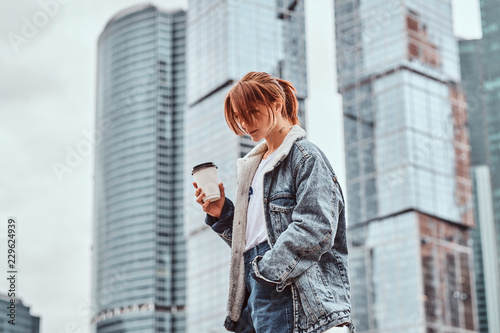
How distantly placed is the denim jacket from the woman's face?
0.40ft

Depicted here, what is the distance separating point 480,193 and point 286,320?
526 feet

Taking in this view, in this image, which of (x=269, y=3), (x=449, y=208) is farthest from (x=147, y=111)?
(x=449, y=208)

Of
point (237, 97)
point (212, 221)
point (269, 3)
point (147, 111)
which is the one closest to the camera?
point (237, 97)

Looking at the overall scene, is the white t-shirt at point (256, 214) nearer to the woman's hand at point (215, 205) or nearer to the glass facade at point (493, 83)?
the woman's hand at point (215, 205)

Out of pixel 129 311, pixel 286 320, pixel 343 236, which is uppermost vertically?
pixel 129 311

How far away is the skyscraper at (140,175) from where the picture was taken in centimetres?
15225

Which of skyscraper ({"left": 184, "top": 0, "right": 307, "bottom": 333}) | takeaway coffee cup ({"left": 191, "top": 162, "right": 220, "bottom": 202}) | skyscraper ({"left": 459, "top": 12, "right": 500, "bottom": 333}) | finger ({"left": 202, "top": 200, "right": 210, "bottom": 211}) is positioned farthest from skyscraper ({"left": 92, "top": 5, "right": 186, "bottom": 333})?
takeaway coffee cup ({"left": 191, "top": 162, "right": 220, "bottom": 202})

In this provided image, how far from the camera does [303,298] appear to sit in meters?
4.47

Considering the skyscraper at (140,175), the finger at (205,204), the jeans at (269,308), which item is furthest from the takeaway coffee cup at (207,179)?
the skyscraper at (140,175)

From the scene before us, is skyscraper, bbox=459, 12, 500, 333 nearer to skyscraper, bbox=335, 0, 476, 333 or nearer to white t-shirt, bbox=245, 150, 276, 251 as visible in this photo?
skyscraper, bbox=335, 0, 476, 333

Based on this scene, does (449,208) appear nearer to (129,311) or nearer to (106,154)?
(129,311)

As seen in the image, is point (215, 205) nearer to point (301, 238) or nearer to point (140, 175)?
point (301, 238)

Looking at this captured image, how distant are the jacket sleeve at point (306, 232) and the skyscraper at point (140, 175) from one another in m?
147

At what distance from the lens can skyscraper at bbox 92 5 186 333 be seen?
5994 inches
